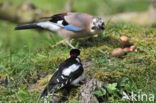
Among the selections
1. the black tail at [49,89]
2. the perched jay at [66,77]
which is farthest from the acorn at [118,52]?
the black tail at [49,89]

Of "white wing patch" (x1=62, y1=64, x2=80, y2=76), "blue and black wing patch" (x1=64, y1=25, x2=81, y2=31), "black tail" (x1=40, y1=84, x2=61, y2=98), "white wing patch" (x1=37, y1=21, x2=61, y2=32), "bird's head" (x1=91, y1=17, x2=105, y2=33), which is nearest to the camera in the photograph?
"black tail" (x1=40, y1=84, x2=61, y2=98)

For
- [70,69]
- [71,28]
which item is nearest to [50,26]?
[71,28]

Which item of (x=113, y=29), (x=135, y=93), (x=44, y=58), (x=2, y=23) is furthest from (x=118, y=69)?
(x=2, y=23)

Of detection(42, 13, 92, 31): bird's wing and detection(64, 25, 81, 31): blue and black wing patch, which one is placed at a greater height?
detection(42, 13, 92, 31): bird's wing

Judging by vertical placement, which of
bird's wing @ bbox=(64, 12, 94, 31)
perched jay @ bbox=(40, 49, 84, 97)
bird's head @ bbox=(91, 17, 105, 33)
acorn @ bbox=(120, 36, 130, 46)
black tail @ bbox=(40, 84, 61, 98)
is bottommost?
black tail @ bbox=(40, 84, 61, 98)

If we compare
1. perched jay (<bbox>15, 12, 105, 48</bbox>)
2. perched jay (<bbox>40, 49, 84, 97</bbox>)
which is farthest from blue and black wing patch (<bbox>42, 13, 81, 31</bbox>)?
perched jay (<bbox>40, 49, 84, 97</bbox>)

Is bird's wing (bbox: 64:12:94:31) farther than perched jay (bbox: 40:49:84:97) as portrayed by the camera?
Yes

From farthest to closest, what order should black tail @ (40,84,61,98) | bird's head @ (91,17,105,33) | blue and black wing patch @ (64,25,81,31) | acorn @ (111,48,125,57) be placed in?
blue and black wing patch @ (64,25,81,31) → bird's head @ (91,17,105,33) → acorn @ (111,48,125,57) → black tail @ (40,84,61,98)

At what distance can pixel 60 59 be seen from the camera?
4.60 metres

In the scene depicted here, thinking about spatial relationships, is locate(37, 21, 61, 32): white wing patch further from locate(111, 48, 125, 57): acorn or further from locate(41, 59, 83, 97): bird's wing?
locate(41, 59, 83, 97): bird's wing

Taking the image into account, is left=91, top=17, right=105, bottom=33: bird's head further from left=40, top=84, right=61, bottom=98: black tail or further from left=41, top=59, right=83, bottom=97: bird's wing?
left=40, top=84, right=61, bottom=98: black tail

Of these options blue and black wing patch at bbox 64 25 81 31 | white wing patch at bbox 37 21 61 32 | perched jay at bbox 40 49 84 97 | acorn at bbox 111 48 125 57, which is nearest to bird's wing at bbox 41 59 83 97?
→ perched jay at bbox 40 49 84 97

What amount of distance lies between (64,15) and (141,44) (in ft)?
5.21

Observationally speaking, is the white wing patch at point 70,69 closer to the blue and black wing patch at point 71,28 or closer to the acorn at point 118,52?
the acorn at point 118,52
